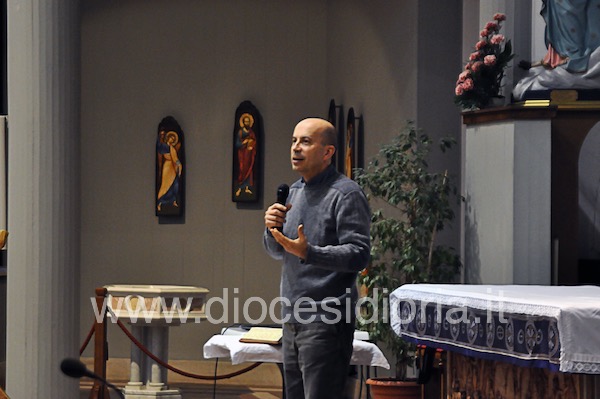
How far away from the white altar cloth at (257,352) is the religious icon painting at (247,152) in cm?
813

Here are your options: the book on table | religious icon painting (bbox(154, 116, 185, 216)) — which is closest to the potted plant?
the book on table

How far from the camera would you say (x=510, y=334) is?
18.5ft

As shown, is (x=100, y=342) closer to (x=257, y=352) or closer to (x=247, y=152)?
(x=257, y=352)

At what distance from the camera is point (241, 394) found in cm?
1279

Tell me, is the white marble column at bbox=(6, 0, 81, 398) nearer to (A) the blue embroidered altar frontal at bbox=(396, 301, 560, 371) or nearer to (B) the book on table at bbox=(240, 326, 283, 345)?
(B) the book on table at bbox=(240, 326, 283, 345)

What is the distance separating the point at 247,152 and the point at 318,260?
1036 cm

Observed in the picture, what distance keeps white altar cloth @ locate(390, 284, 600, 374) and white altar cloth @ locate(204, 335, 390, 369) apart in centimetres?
55

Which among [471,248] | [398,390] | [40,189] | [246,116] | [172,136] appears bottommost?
[398,390]

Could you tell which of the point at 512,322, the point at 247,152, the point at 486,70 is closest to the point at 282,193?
the point at 512,322

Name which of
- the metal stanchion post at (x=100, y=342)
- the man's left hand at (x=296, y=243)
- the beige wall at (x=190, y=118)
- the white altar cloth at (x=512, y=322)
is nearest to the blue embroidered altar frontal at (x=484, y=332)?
the white altar cloth at (x=512, y=322)

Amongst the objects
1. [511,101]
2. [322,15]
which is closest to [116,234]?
[322,15]

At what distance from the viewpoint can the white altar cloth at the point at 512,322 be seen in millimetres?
5156

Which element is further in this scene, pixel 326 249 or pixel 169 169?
pixel 169 169

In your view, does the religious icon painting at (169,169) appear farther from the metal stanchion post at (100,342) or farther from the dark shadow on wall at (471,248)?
the dark shadow on wall at (471,248)
